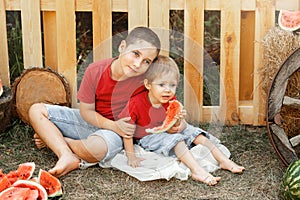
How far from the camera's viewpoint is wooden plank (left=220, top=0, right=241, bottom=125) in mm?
4449

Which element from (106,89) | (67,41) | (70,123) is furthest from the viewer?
(67,41)

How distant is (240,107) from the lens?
463cm

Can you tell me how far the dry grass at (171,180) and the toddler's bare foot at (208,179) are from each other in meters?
0.03

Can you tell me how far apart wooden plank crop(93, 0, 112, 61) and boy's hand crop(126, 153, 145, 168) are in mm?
1027

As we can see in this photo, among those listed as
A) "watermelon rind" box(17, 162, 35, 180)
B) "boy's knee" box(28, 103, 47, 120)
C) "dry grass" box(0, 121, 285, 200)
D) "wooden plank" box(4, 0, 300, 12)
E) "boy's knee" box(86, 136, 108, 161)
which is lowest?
"dry grass" box(0, 121, 285, 200)

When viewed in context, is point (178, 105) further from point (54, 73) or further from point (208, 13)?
point (208, 13)

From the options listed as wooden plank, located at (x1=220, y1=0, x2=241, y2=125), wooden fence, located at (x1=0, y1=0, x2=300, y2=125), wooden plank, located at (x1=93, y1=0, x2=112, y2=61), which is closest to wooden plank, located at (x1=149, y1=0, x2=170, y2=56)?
wooden fence, located at (x1=0, y1=0, x2=300, y2=125)

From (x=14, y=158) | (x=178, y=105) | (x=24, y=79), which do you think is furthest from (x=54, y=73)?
(x=178, y=105)

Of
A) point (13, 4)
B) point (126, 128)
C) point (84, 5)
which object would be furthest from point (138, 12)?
point (126, 128)

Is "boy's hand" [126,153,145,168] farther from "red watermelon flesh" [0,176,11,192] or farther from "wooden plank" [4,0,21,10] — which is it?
"wooden plank" [4,0,21,10]

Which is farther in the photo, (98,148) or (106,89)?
(106,89)

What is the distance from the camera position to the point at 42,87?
14.9 ft

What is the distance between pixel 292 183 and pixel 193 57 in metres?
1.54

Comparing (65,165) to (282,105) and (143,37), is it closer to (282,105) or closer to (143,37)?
(143,37)
